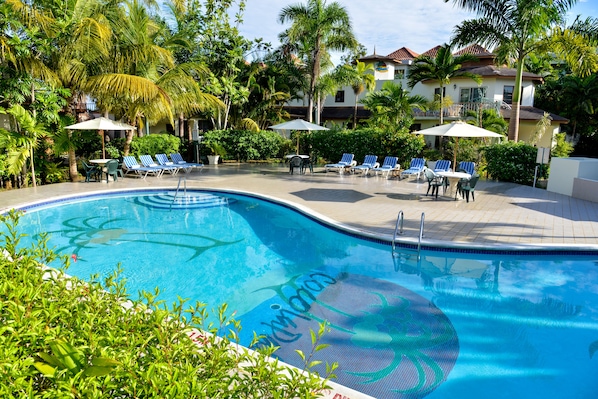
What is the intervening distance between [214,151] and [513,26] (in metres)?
16.1

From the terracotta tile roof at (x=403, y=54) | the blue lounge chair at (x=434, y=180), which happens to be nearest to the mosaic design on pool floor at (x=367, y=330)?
the blue lounge chair at (x=434, y=180)

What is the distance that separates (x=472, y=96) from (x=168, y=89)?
23.9m

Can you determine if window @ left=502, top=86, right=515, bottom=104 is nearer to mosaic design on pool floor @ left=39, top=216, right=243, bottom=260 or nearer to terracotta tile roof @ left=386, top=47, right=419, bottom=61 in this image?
terracotta tile roof @ left=386, top=47, right=419, bottom=61

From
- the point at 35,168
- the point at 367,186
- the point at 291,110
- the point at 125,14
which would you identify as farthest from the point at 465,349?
the point at 291,110

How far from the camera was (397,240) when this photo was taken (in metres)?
9.70

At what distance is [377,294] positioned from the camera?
7.55m

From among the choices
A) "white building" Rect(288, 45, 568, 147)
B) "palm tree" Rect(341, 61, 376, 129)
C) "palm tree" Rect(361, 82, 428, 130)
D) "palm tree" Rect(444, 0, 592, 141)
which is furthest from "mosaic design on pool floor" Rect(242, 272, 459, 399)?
"white building" Rect(288, 45, 568, 147)

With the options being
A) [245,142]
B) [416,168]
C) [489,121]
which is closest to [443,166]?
[416,168]

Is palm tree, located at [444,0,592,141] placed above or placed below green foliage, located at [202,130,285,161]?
above

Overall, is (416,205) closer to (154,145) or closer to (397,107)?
(397,107)

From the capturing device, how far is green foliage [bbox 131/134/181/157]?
20.4m

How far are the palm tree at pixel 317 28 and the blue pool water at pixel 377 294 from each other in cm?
1569

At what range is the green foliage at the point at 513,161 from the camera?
Result: 1788 cm

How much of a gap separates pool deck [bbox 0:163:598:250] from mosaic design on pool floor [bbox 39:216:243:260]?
2682mm
